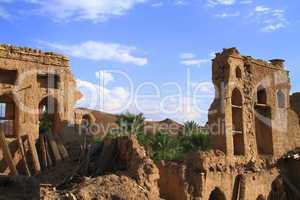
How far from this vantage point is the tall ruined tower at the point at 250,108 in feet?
70.7

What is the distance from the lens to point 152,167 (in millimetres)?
14828

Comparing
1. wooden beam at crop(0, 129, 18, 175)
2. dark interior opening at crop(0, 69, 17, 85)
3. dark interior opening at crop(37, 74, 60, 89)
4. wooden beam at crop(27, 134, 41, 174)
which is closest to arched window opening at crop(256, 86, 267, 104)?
dark interior opening at crop(37, 74, 60, 89)

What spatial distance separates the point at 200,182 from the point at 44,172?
602 cm

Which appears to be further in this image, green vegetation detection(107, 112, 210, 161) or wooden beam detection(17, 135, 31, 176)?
green vegetation detection(107, 112, 210, 161)

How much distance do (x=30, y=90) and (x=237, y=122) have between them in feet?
32.4

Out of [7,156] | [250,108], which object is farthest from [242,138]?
[7,156]

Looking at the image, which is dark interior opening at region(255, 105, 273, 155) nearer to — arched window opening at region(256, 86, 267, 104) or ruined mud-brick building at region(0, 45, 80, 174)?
arched window opening at region(256, 86, 267, 104)

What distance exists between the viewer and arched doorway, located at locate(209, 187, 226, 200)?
784 inches

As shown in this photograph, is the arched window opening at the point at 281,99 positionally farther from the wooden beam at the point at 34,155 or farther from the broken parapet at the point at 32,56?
the wooden beam at the point at 34,155

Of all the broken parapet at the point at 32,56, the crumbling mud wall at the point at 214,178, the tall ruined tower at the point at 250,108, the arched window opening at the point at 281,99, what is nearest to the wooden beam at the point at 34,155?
the broken parapet at the point at 32,56

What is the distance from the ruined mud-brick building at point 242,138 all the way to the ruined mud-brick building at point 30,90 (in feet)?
21.3

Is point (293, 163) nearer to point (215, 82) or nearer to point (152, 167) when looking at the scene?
point (215, 82)

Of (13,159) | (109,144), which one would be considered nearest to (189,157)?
(109,144)

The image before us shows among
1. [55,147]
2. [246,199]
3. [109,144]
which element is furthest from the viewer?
[246,199]
